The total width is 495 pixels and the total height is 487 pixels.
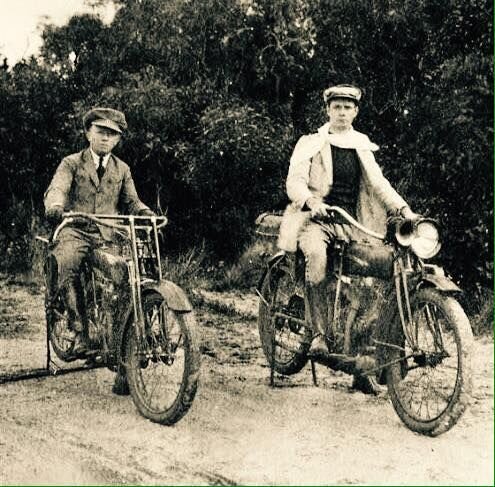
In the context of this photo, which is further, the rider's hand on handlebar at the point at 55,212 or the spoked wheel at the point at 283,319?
the spoked wheel at the point at 283,319

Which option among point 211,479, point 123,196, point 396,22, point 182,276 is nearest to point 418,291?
point 211,479

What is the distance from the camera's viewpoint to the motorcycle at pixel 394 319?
12.7 ft

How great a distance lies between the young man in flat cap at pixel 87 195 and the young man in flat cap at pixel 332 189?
106 centimetres

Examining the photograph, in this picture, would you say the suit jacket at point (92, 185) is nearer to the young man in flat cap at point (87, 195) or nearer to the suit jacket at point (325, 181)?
the young man in flat cap at point (87, 195)

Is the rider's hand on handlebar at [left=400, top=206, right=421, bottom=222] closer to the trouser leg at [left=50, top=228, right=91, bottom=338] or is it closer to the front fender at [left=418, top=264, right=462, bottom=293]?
the front fender at [left=418, top=264, right=462, bottom=293]

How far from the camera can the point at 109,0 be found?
355 inches

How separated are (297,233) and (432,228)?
3.19ft

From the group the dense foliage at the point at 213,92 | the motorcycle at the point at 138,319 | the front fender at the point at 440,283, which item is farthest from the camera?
Answer: the dense foliage at the point at 213,92

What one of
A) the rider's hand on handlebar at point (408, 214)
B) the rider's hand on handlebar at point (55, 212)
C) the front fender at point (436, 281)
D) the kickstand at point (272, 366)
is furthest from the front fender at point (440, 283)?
the rider's hand on handlebar at point (55, 212)

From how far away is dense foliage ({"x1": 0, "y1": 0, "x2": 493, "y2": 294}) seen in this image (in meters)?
6.68

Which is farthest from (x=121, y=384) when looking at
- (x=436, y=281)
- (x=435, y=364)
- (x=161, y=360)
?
(x=436, y=281)

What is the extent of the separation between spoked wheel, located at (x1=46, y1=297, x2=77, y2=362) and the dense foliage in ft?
9.31

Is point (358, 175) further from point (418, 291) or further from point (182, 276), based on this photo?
point (182, 276)

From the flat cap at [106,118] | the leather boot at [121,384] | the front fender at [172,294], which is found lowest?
the leather boot at [121,384]
